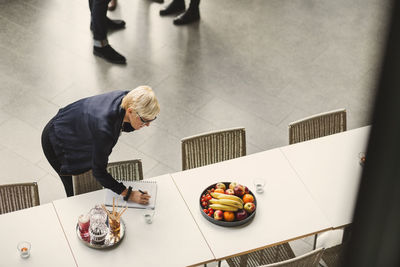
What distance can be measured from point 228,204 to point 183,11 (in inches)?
157

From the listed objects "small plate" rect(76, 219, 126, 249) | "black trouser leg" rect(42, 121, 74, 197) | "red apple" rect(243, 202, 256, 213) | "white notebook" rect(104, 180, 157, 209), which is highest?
"black trouser leg" rect(42, 121, 74, 197)

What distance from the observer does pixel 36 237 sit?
332 cm

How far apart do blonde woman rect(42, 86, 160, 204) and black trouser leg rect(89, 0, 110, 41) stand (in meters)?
2.48

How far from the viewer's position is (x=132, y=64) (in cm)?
615

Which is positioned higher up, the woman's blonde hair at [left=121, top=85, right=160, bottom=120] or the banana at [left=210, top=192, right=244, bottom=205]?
the woman's blonde hair at [left=121, top=85, right=160, bottom=120]

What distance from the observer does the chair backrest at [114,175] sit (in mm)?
3727

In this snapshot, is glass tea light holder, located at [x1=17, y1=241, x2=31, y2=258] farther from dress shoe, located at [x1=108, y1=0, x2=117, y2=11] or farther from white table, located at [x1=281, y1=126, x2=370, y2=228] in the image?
dress shoe, located at [x1=108, y1=0, x2=117, y2=11]

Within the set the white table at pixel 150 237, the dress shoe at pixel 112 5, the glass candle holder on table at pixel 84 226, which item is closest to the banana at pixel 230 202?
the white table at pixel 150 237

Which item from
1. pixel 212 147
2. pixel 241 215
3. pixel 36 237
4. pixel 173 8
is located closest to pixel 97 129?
pixel 36 237

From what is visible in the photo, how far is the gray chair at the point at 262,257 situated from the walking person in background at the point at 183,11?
3693 millimetres

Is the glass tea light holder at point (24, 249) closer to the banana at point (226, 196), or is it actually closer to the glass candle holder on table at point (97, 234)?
the glass candle holder on table at point (97, 234)

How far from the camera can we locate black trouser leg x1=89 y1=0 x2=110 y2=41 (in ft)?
18.9

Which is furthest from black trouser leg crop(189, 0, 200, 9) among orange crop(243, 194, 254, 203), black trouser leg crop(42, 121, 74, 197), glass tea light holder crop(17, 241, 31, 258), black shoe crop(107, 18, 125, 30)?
glass tea light holder crop(17, 241, 31, 258)

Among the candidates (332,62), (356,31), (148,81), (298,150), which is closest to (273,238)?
(298,150)
